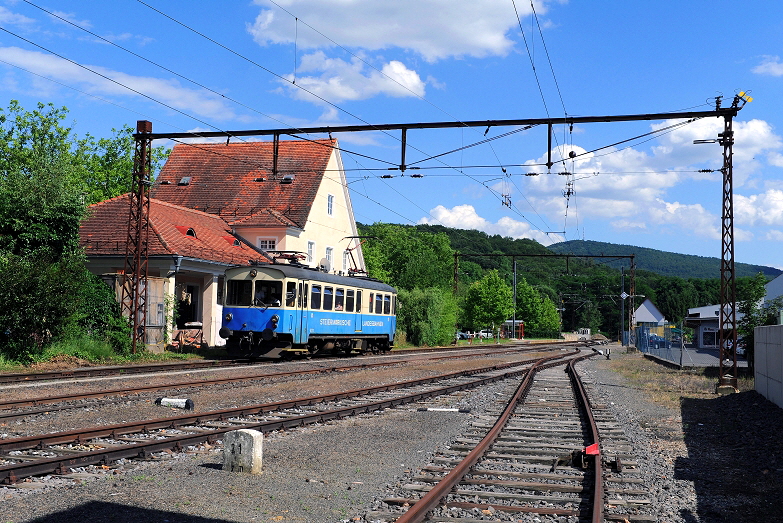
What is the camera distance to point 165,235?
2905 centimetres

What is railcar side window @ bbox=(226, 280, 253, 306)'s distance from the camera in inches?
968

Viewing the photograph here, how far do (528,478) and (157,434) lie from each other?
4.87 meters

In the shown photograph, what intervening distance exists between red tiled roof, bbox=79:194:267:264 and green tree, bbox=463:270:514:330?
36082mm

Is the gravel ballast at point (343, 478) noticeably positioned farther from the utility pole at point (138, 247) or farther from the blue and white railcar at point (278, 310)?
the utility pole at point (138, 247)

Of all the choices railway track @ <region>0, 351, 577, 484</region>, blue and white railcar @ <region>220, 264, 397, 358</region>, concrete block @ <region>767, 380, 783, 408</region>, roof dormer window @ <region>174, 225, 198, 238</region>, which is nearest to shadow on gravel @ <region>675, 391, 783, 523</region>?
concrete block @ <region>767, 380, 783, 408</region>

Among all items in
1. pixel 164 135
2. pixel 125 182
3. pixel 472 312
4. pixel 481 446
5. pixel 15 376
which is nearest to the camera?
pixel 481 446

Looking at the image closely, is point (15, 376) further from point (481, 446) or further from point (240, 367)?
point (481, 446)

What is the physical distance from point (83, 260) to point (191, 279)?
9685mm

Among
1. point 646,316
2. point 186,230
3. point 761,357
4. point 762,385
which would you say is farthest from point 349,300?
point 646,316

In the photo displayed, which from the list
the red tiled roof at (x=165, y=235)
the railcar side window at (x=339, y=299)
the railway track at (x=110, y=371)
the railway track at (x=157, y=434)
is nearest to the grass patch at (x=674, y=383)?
the railway track at (x=157, y=434)

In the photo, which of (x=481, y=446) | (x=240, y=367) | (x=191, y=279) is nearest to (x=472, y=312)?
(x=191, y=279)

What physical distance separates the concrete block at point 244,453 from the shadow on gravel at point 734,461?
13.5 feet

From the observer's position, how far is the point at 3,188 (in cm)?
2250

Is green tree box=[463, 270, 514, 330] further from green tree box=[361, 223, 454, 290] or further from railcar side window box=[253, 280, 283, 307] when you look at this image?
railcar side window box=[253, 280, 283, 307]
